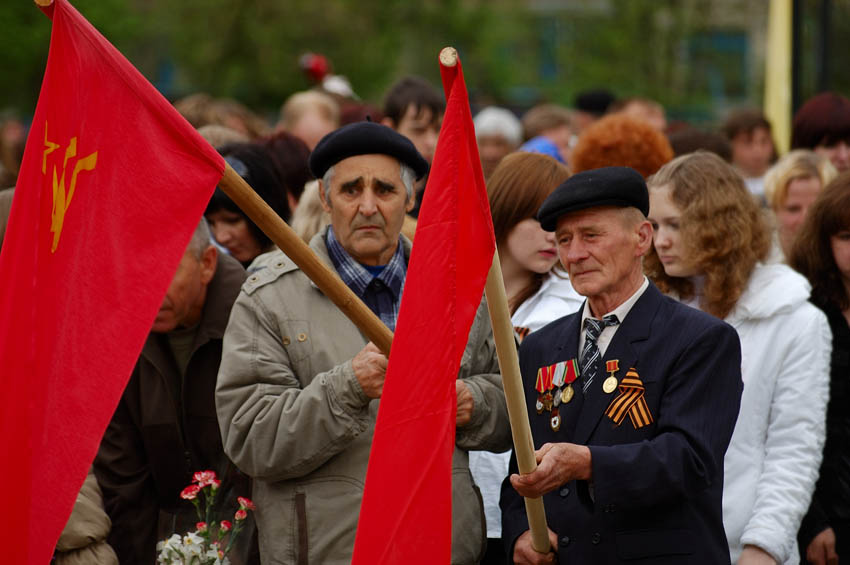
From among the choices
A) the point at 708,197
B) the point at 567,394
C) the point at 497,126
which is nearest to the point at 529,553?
the point at 567,394

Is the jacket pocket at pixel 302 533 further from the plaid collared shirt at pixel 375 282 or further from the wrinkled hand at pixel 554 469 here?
the wrinkled hand at pixel 554 469

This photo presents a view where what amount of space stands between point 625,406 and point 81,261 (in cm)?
154

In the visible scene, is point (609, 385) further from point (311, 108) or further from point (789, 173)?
point (311, 108)

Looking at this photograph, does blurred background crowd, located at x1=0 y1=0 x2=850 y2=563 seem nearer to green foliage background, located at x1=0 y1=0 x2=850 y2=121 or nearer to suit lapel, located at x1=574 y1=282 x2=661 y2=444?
suit lapel, located at x1=574 y1=282 x2=661 y2=444

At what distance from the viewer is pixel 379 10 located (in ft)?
87.0

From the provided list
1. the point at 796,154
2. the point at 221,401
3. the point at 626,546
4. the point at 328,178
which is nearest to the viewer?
the point at 626,546

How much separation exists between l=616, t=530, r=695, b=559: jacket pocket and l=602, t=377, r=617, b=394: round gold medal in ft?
1.30

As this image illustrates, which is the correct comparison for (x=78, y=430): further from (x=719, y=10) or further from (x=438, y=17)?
(x=719, y=10)

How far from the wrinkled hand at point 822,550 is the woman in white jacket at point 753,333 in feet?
0.72

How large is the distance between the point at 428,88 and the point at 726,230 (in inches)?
121

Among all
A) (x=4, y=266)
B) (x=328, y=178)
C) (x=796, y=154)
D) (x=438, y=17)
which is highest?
(x=438, y=17)

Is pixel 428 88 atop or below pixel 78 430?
atop

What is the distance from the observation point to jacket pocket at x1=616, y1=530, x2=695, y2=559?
3668 mm

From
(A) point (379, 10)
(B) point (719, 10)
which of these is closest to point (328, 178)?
(A) point (379, 10)
